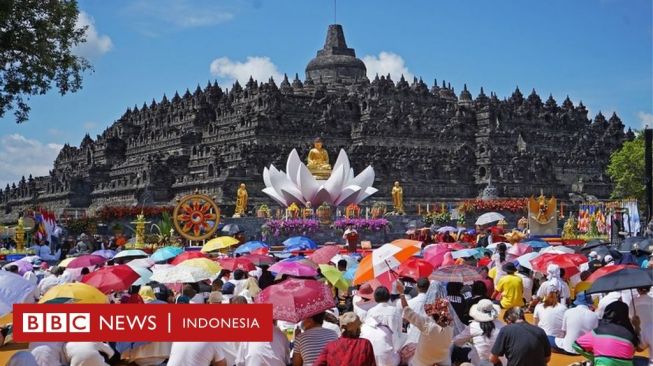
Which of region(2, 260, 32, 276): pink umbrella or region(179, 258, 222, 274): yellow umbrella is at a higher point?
region(179, 258, 222, 274): yellow umbrella

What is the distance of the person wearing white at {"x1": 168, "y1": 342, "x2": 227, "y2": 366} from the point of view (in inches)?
334

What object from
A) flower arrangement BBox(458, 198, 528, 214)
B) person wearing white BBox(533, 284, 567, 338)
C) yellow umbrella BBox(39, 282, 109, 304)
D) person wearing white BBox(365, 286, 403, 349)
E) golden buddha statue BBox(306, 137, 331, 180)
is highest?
golden buddha statue BBox(306, 137, 331, 180)

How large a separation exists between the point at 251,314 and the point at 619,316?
404 cm

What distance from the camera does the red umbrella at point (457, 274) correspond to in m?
12.4

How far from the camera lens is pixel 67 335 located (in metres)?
9.38

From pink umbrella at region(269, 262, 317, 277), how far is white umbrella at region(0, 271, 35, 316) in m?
4.50

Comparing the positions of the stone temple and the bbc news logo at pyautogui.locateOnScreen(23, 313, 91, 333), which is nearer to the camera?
the bbc news logo at pyautogui.locateOnScreen(23, 313, 91, 333)

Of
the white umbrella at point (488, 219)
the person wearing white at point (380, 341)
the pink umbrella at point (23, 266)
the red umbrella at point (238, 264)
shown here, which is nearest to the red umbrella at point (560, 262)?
the red umbrella at point (238, 264)

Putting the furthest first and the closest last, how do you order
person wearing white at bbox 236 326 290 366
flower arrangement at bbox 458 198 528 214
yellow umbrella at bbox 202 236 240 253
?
flower arrangement at bbox 458 198 528 214, yellow umbrella at bbox 202 236 240 253, person wearing white at bbox 236 326 290 366

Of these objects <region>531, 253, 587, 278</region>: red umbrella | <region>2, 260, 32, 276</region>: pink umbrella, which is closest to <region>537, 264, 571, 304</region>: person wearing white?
<region>531, 253, 587, 278</region>: red umbrella

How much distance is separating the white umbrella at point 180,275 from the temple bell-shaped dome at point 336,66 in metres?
68.0

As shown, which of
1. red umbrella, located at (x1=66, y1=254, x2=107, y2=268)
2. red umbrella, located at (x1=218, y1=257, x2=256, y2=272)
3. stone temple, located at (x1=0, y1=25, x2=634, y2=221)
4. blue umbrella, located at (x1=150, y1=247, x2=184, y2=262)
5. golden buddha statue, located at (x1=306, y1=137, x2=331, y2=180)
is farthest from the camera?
stone temple, located at (x1=0, y1=25, x2=634, y2=221)

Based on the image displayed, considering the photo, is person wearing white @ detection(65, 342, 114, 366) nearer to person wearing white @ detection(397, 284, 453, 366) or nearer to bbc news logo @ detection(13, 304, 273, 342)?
bbc news logo @ detection(13, 304, 273, 342)

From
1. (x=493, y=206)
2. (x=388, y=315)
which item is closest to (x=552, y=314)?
(x=388, y=315)
